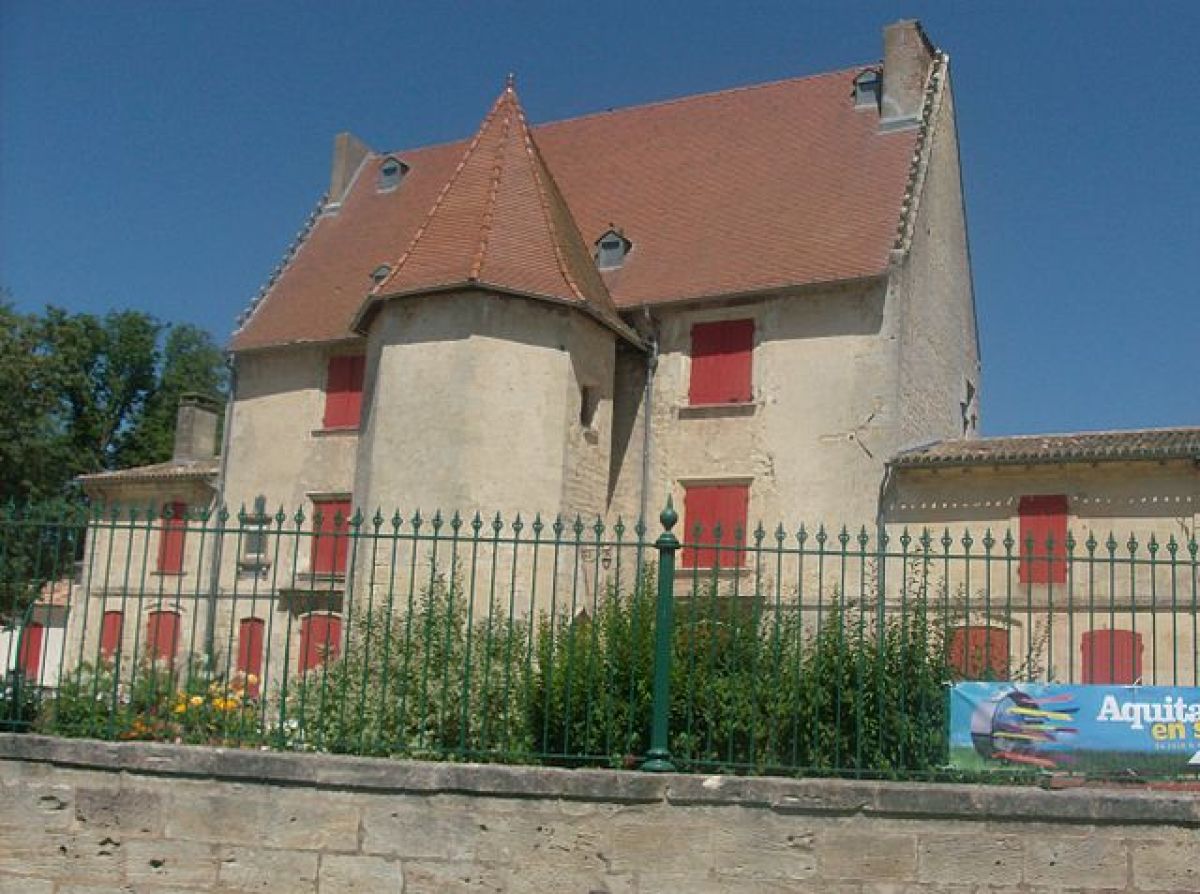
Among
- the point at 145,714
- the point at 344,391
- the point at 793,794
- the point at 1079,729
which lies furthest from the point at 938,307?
the point at 145,714

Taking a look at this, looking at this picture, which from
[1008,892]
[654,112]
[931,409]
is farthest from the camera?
[654,112]

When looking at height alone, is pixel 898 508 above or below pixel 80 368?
below

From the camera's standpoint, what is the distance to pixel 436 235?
18.9m

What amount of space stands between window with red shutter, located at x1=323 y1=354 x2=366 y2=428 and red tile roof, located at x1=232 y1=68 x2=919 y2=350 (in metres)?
0.59

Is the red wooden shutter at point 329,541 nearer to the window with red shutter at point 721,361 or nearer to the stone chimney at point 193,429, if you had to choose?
the window with red shutter at point 721,361

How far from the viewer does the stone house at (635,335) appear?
17.9m

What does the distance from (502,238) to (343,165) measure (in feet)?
29.6

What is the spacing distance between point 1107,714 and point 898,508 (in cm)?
1139

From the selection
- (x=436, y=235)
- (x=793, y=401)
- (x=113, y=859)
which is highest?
(x=436, y=235)

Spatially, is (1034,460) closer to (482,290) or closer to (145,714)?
(482,290)

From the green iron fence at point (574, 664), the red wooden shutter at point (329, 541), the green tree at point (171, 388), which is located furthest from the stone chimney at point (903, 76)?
the green tree at point (171, 388)

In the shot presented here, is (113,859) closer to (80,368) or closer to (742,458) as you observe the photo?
(742,458)

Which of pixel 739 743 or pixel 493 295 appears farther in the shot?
pixel 493 295

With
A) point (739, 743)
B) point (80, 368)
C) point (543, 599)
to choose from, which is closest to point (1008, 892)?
point (739, 743)
